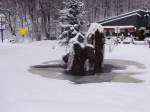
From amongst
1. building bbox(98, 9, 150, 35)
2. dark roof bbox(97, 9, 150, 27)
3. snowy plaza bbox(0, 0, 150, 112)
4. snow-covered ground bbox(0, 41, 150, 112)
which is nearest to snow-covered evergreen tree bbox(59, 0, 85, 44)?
snowy plaza bbox(0, 0, 150, 112)

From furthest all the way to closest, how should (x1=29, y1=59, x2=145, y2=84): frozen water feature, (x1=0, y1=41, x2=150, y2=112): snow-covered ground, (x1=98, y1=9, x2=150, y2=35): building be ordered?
(x1=98, y1=9, x2=150, y2=35): building → (x1=29, y1=59, x2=145, y2=84): frozen water feature → (x1=0, y1=41, x2=150, y2=112): snow-covered ground

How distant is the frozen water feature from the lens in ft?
66.7

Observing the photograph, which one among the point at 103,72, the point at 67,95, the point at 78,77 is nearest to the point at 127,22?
the point at 103,72

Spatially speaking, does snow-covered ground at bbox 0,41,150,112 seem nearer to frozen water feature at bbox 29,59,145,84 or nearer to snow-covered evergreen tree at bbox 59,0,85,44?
frozen water feature at bbox 29,59,145,84

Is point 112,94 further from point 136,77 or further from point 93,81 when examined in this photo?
point 136,77

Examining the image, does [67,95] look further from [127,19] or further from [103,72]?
[127,19]

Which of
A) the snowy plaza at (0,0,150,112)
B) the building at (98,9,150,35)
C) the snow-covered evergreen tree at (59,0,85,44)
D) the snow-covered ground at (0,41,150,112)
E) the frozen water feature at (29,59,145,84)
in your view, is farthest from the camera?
the building at (98,9,150,35)

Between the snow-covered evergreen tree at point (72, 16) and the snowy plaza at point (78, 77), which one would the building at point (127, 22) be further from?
the snow-covered evergreen tree at point (72, 16)

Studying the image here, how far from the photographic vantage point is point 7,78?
62.0ft

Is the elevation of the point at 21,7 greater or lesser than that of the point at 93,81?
greater

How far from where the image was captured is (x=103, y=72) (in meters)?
23.7

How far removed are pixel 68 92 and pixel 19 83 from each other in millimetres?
3028

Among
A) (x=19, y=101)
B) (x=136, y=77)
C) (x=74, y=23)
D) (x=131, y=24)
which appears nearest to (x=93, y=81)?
(x=136, y=77)

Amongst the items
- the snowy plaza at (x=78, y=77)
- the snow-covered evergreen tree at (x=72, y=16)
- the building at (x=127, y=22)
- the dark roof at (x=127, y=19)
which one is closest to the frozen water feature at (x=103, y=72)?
Result: the snowy plaza at (x=78, y=77)
